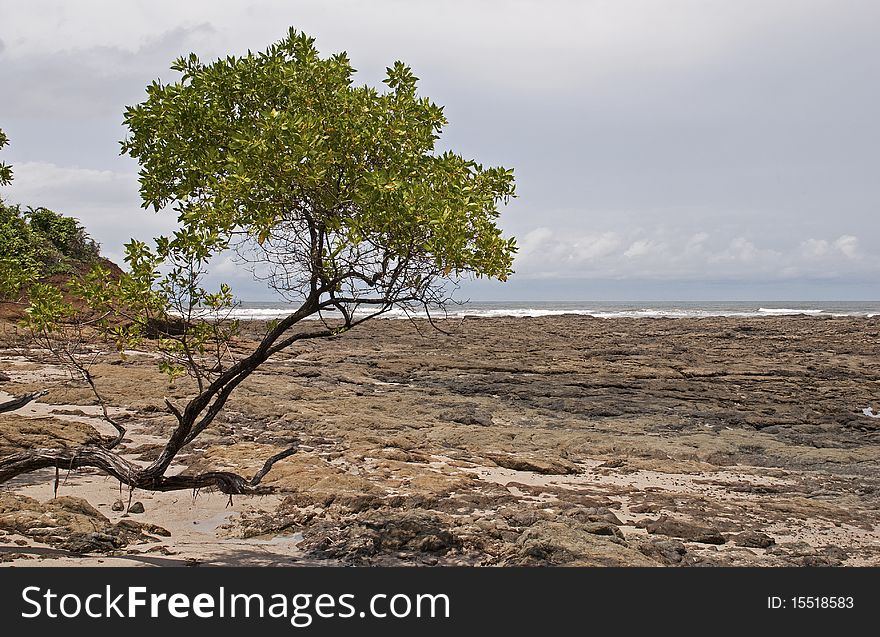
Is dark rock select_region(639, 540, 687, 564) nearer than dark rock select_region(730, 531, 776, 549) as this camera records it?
Yes

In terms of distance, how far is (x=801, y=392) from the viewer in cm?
2166

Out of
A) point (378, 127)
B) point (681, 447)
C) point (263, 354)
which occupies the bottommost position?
point (681, 447)

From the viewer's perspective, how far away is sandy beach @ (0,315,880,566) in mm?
8133

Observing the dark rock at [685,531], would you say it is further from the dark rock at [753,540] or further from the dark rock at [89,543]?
the dark rock at [89,543]

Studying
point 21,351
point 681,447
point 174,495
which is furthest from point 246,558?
point 21,351

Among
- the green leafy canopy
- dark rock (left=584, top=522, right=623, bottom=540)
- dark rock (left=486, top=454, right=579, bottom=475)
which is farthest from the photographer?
dark rock (left=486, top=454, right=579, bottom=475)

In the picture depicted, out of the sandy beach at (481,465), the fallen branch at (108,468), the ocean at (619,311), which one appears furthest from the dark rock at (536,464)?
the ocean at (619,311)

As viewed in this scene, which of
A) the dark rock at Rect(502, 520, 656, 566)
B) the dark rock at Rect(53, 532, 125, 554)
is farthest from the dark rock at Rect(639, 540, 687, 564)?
the dark rock at Rect(53, 532, 125, 554)

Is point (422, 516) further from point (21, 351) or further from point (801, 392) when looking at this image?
point (21, 351)

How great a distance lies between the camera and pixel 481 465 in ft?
41.9

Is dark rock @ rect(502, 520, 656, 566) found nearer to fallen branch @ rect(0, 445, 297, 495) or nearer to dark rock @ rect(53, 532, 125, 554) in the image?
fallen branch @ rect(0, 445, 297, 495)

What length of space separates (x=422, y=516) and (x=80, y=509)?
4222mm

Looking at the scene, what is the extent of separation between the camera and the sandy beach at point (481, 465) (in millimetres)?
8133

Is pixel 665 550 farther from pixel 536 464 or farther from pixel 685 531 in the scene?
pixel 536 464
